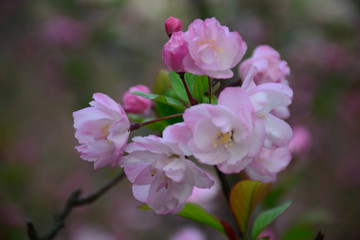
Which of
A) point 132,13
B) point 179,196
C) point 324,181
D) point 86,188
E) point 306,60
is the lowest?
point 324,181

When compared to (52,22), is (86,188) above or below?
below

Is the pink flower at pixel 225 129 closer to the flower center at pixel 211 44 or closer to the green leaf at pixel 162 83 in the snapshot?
the flower center at pixel 211 44

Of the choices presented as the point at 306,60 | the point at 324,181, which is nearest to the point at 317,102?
the point at 306,60

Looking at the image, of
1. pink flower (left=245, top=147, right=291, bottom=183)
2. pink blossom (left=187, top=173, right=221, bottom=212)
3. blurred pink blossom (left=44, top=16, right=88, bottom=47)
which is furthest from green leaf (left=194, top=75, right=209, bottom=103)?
blurred pink blossom (left=44, top=16, right=88, bottom=47)

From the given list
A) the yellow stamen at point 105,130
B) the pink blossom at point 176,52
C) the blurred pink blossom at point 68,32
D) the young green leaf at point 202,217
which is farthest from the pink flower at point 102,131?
the blurred pink blossom at point 68,32

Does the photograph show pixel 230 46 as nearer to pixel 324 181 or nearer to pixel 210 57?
pixel 210 57

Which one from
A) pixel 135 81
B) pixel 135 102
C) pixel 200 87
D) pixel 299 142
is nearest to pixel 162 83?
pixel 135 102
